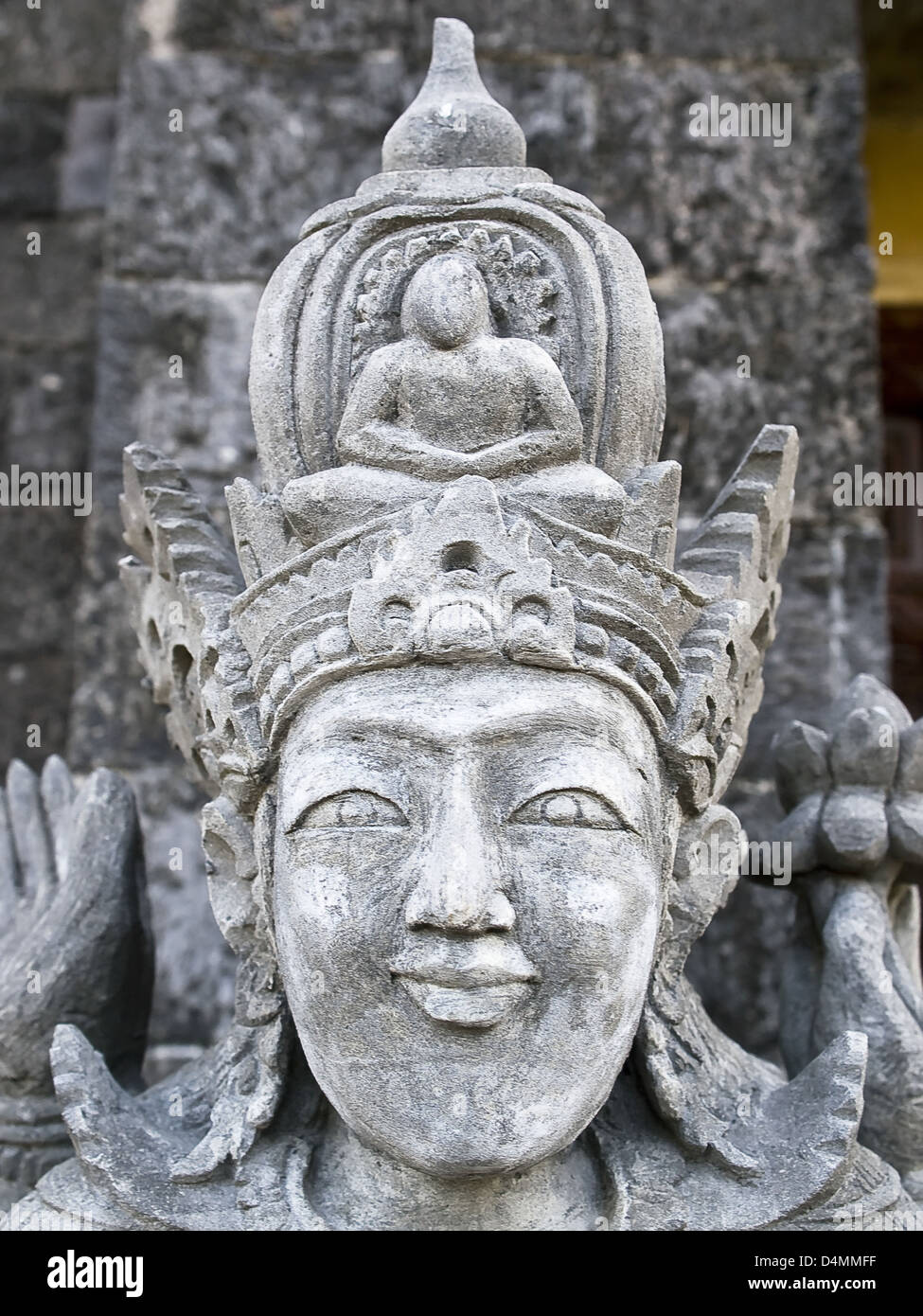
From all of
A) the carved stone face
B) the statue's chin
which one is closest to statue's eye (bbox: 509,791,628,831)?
the carved stone face

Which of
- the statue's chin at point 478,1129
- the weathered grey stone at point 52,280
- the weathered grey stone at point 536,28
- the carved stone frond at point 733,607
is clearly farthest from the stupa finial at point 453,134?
the weathered grey stone at point 52,280

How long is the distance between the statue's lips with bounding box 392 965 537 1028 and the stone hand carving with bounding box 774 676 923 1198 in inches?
27.4

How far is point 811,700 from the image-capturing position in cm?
324

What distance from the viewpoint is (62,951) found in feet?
7.32

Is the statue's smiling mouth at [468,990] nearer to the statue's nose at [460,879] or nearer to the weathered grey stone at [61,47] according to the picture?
the statue's nose at [460,879]

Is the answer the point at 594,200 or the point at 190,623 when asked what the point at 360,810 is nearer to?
the point at 190,623

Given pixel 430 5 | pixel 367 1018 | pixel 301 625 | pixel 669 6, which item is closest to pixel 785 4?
pixel 669 6

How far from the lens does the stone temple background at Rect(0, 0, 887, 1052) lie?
3277 mm

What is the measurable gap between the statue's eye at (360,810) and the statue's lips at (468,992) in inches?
7.4

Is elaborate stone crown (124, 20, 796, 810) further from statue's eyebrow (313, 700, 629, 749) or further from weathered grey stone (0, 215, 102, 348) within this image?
weathered grey stone (0, 215, 102, 348)

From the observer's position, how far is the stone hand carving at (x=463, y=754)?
1779 mm

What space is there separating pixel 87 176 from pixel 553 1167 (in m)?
2.97

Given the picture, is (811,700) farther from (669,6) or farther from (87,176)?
(87,176)

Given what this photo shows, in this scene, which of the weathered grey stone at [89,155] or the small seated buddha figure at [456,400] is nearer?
the small seated buddha figure at [456,400]
